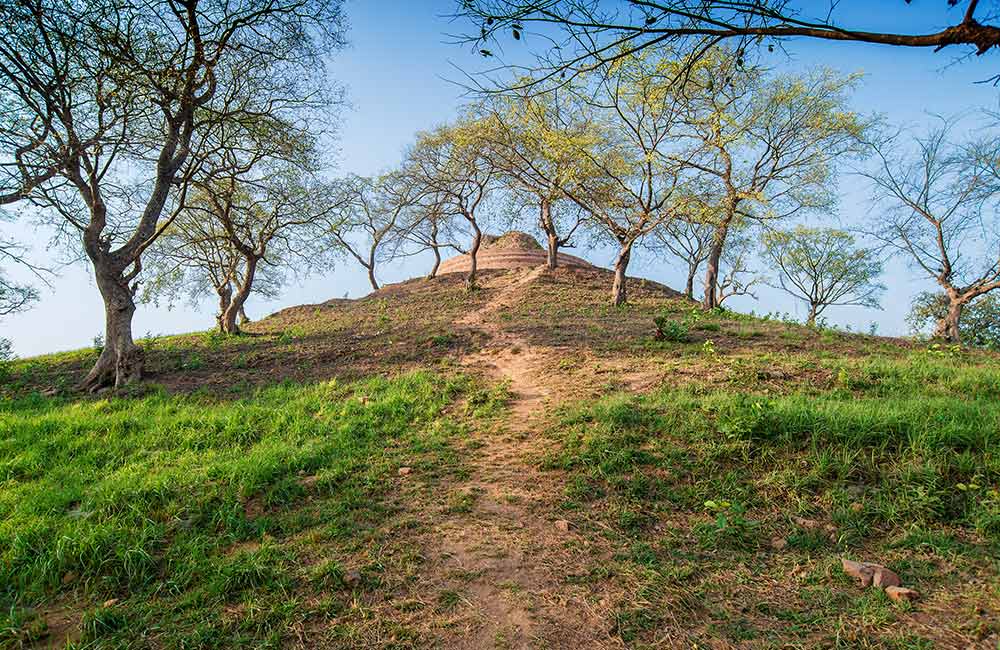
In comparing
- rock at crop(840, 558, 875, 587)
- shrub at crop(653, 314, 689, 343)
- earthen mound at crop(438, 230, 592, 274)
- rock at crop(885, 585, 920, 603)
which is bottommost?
rock at crop(885, 585, 920, 603)

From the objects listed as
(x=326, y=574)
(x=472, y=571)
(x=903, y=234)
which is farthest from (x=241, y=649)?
(x=903, y=234)

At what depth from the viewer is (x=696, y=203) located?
46.1 ft

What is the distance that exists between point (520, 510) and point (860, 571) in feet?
8.26

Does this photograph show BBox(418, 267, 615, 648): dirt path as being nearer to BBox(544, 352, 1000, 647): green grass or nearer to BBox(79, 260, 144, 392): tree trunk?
BBox(544, 352, 1000, 647): green grass

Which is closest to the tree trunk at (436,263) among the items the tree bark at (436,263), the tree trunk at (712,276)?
the tree bark at (436,263)

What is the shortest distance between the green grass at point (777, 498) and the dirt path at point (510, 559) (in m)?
0.27

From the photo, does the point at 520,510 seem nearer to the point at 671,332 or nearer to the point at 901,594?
the point at 901,594

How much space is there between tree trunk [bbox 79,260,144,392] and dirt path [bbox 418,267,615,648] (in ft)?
26.8

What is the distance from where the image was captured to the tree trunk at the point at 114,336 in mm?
9844

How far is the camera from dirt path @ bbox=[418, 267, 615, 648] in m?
2.93

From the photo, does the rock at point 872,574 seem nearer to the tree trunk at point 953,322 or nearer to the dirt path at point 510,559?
the dirt path at point 510,559

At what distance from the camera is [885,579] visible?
3348 millimetres

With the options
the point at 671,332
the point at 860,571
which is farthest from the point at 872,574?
the point at 671,332

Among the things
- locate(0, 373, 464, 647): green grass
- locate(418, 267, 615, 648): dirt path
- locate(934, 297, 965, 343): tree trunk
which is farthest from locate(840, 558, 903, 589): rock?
locate(934, 297, 965, 343): tree trunk
